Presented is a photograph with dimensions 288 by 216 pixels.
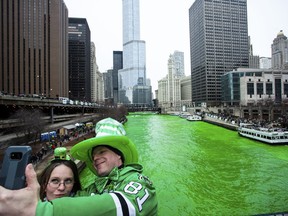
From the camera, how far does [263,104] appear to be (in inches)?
2395

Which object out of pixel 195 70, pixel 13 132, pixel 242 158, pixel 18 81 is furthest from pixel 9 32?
pixel 195 70

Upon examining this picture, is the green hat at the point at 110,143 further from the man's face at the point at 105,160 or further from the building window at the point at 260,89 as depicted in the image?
the building window at the point at 260,89

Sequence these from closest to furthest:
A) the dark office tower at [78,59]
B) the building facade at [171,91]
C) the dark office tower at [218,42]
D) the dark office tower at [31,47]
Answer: the dark office tower at [31,47] < the dark office tower at [218,42] < the dark office tower at [78,59] < the building facade at [171,91]

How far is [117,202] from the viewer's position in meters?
1.17

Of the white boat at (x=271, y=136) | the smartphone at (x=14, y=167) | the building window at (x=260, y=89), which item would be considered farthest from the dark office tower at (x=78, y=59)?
the smartphone at (x=14, y=167)

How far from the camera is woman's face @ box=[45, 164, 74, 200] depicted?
6.55 ft

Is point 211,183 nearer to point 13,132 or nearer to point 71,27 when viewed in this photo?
Answer: point 13,132

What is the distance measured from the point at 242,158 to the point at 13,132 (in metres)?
27.6

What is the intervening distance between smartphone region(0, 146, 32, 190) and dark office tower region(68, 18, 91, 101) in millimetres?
148114

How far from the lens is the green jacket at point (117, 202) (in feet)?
3.34

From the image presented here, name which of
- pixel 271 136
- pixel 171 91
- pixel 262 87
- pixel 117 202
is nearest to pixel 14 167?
pixel 117 202

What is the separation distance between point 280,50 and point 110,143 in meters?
169

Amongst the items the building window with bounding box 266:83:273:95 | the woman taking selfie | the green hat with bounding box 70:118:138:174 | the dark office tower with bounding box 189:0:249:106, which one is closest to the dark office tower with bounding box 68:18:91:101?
the dark office tower with bounding box 189:0:249:106

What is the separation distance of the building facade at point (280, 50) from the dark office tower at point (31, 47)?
12579cm
